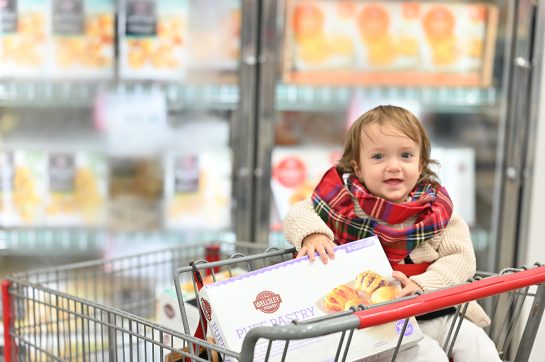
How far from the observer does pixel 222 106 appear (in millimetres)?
2695

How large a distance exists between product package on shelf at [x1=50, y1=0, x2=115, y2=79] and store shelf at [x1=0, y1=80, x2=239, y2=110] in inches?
3.0

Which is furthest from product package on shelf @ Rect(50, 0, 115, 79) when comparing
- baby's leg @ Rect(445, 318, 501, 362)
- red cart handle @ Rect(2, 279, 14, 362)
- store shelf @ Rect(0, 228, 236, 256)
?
baby's leg @ Rect(445, 318, 501, 362)

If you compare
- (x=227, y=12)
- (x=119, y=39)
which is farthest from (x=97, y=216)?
(x=227, y=12)

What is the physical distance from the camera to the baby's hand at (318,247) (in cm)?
137

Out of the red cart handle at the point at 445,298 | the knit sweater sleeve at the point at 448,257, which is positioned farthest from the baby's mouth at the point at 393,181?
the red cart handle at the point at 445,298

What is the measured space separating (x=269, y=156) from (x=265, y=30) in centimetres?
41

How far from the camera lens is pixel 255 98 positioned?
257 cm

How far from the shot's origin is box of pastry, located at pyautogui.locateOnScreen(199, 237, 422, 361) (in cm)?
125

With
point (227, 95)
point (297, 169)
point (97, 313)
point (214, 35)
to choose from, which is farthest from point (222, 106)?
point (97, 313)

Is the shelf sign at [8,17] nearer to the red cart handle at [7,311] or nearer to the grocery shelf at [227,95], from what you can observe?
the grocery shelf at [227,95]

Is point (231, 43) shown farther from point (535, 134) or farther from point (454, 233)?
point (454, 233)

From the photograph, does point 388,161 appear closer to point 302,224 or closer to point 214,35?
point 302,224

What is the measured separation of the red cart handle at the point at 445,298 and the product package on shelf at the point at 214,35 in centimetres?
163

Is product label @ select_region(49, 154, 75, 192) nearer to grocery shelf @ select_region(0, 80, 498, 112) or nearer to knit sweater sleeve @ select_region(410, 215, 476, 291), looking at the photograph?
grocery shelf @ select_region(0, 80, 498, 112)
